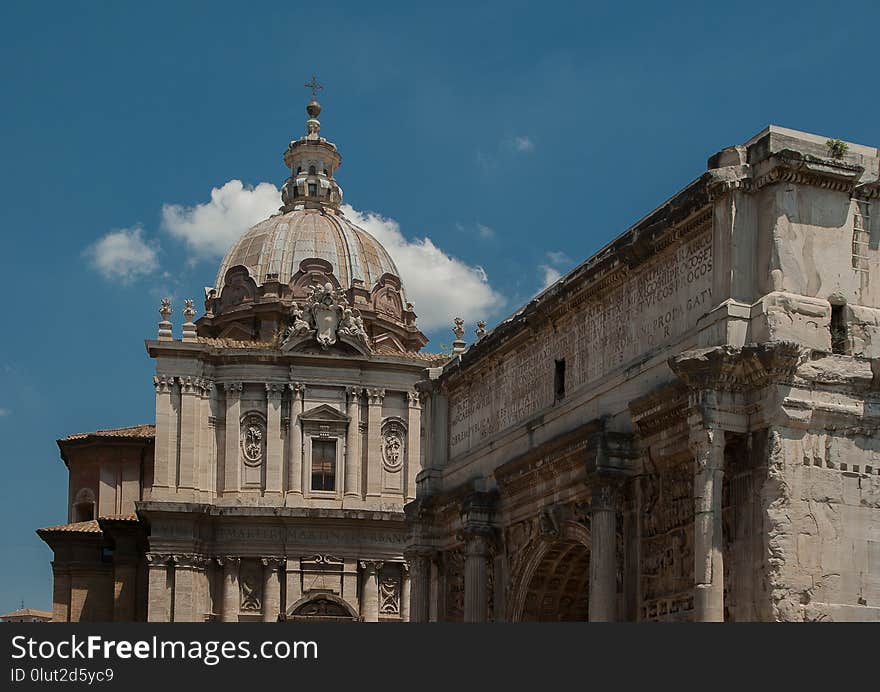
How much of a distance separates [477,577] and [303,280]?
2344 centimetres

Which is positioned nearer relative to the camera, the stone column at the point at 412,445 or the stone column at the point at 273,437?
the stone column at the point at 273,437

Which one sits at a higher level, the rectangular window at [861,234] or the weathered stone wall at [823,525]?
the rectangular window at [861,234]

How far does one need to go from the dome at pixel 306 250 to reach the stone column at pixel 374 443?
20.5 feet

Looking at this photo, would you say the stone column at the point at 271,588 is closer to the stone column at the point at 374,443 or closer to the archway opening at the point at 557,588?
the stone column at the point at 374,443

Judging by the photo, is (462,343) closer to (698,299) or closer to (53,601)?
(53,601)

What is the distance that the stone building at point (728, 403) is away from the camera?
2161 centimetres

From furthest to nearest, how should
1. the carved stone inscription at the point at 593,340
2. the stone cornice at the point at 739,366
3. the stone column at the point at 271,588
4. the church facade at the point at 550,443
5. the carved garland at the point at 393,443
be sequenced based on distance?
the carved garland at the point at 393,443
the stone column at the point at 271,588
the carved stone inscription at the point at 593,340
the church facade at the point at 550,443
the stone cornice at the point at 739,366

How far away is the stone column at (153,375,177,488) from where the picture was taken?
1822 inches

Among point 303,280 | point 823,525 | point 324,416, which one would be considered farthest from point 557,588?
point 303,280

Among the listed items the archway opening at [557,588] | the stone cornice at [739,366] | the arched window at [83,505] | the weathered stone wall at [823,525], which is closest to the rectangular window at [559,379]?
the archway opening at [557,588]

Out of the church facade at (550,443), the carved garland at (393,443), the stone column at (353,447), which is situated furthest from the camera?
the carved garland at (393,443)

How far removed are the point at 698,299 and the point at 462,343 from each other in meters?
24.6

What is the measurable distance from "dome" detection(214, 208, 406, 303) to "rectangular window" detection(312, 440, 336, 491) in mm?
7516

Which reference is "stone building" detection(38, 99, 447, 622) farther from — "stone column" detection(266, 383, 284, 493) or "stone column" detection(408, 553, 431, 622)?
"stone column" detection(408, 553, 431, 622)
